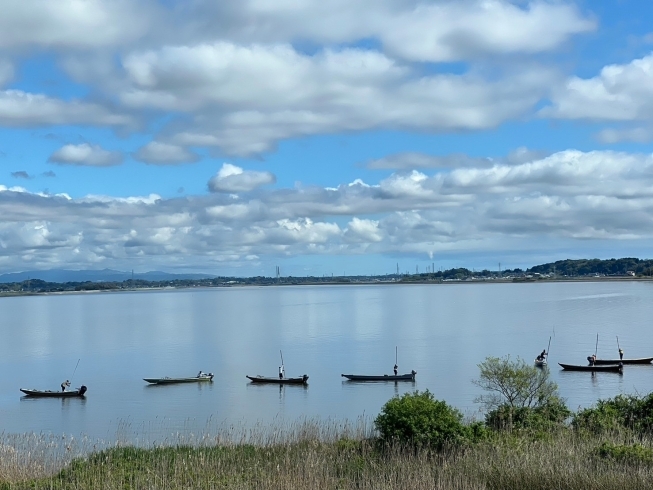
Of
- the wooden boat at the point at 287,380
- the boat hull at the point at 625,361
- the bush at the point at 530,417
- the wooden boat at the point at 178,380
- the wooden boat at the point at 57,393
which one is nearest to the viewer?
the bush at the point at 530,417

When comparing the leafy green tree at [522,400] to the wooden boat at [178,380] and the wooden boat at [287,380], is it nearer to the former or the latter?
the wooden boat at [287,380]

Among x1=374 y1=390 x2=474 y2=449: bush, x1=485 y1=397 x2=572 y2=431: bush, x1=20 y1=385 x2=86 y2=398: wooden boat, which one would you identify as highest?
x1=374 y1=390 x2=474 y2=449: bush

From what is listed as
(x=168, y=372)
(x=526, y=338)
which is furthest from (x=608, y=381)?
(x=168, y=372)

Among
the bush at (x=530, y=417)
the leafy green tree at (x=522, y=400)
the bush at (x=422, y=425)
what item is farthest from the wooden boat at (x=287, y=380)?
the bush at (x=422, y=425)

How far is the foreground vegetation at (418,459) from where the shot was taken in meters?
11.9

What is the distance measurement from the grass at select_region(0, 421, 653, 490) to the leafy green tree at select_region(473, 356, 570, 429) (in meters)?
1.90

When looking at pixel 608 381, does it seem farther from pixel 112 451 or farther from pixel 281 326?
pixel 281 326

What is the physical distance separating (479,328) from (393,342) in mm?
16095

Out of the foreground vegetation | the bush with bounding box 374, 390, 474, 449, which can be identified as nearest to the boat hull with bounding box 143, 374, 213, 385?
the foreground vegetation

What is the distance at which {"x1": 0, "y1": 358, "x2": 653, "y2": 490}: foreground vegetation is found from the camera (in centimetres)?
1190

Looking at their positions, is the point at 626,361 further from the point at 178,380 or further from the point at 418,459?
the point at 418,459

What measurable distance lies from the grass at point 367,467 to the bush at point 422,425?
304 mm

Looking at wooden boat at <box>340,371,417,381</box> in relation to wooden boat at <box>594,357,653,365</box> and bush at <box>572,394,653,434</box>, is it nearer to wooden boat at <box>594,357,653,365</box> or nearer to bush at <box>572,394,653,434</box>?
wooden boat at <box>594,357,653,365</box>

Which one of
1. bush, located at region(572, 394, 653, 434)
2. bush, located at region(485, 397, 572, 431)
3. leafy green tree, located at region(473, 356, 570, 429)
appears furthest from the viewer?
leafy green tree, located at region(473, 356, 570, 429)
